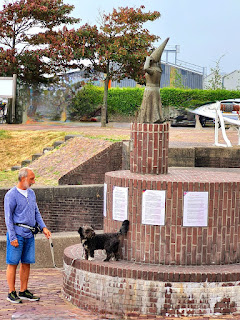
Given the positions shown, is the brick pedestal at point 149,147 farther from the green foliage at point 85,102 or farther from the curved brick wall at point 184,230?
the green foliage at point 85,102

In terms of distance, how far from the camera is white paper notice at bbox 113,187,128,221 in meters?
9.78

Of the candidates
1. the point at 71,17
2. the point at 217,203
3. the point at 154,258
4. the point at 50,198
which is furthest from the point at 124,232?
the point at 71,17

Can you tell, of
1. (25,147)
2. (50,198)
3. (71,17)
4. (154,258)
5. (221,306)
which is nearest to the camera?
(221,306)

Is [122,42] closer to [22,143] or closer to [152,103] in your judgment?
[22,143]

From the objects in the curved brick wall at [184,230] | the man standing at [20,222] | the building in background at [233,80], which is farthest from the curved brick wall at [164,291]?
the building in background at [233,80]

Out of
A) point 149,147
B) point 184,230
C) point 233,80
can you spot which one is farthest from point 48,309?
point 233,80

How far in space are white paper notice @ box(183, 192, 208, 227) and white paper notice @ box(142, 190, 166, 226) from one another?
0.30 m

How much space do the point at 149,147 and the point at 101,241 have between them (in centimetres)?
148

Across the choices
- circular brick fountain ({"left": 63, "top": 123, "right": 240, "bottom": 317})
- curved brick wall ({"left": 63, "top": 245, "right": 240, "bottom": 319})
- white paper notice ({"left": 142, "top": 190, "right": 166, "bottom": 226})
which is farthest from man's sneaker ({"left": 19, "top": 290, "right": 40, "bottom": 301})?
white paper notice ({"left": 142, "top": 190, "right": 166, "bottom": 226})

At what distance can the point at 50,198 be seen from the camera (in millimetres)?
14656

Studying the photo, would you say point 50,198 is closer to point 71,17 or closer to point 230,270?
point 230,270

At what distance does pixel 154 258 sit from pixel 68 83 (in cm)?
2547

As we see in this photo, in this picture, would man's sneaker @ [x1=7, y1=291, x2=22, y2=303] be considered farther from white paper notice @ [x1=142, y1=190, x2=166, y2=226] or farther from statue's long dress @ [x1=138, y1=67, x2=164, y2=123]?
statue's long dress @ [x1=138, y1=67, x2=164, y2=123]

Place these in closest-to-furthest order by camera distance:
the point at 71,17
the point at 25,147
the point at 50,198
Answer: the point at 50,198
the point at 25,147
the point at 71,17
